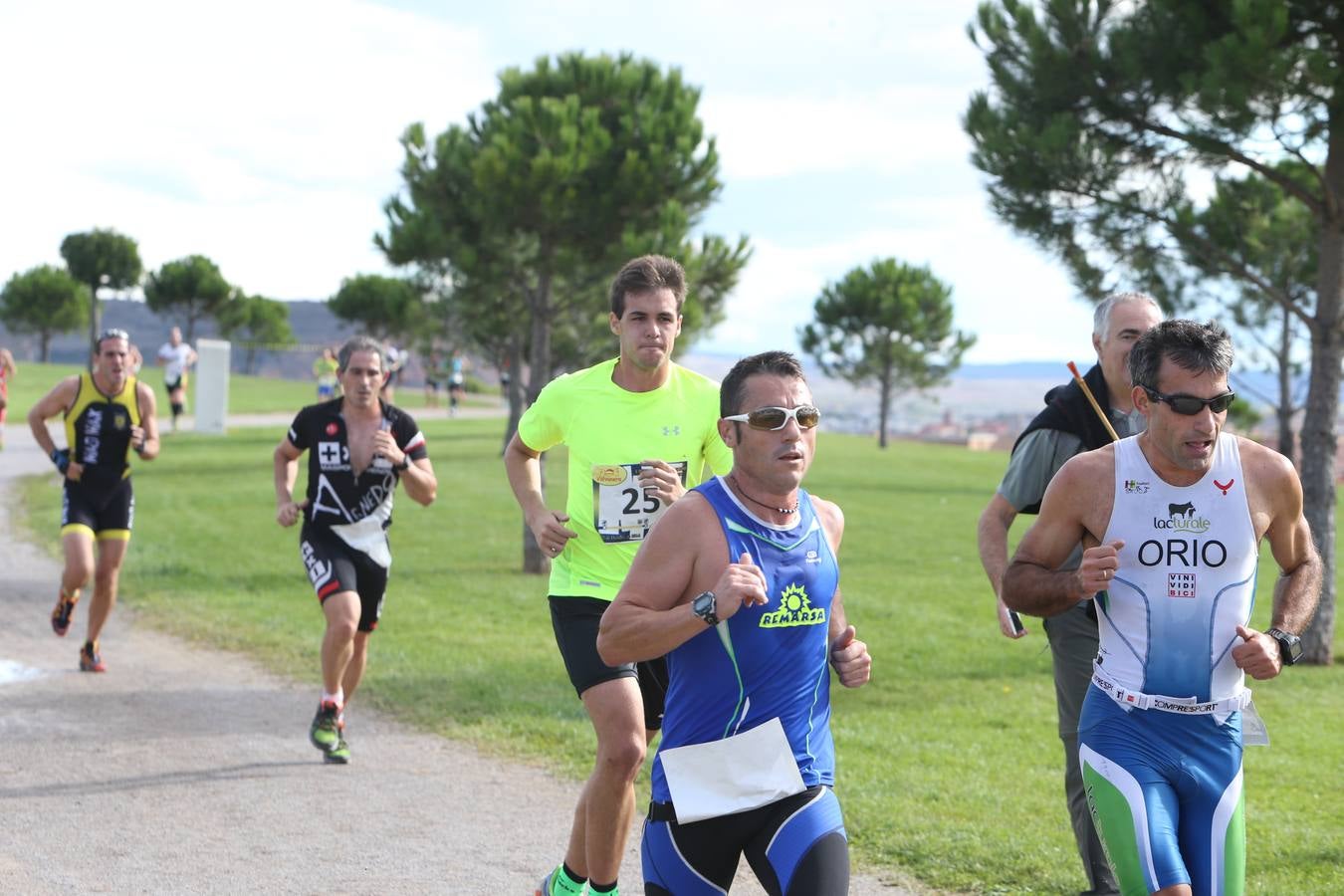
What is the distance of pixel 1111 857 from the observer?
150 inches

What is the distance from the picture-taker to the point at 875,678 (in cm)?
1070

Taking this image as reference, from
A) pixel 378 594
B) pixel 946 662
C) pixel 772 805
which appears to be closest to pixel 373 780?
pixel 378 594

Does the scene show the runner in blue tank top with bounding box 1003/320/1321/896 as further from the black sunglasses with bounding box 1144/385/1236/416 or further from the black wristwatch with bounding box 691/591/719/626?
the black wristwatch with bounding box 691/591/719/626

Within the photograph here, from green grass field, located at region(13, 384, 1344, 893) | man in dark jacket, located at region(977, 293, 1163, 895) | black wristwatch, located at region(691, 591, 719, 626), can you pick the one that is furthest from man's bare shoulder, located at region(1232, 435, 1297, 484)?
green grass field, located at region(13, 384, 1344, 893)

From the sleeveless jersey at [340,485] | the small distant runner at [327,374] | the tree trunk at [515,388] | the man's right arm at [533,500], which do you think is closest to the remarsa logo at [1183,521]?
the man's right arm at [533,500]

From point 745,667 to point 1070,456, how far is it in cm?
207

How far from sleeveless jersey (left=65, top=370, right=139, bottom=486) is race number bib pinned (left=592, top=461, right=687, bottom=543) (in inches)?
229

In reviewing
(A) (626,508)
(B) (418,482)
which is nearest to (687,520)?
(A) (626,508)

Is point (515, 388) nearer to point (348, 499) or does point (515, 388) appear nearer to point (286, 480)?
point (286, 480)

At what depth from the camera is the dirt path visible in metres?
5.86

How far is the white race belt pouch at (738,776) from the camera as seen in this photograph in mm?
3641

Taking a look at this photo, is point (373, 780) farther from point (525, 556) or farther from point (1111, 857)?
point (525, 556)

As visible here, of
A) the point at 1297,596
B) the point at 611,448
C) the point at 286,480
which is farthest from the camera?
the point at 286,480

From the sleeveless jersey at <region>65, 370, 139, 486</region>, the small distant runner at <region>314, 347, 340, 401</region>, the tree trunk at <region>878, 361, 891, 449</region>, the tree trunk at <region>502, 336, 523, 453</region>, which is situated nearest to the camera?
the sleeveless jersey at <region>65, 370, 139, 486</region>
